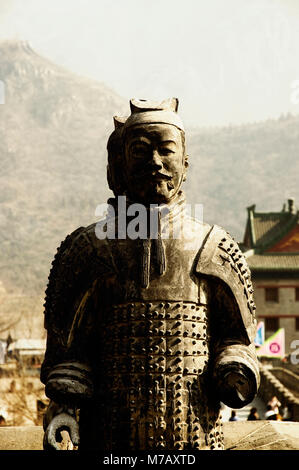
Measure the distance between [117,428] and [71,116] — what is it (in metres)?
149

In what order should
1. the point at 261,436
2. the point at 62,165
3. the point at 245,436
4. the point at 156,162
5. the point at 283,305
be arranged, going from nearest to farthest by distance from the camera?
the point at 156,162
the point at 261,436
the point at 245,436
the point at 283,305
the point at 62,165

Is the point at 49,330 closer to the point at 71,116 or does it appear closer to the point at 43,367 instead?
the point at 43,367

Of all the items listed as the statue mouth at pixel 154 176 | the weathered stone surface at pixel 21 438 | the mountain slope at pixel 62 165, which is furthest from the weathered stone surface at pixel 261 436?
the mountain slope at pixel 62 165

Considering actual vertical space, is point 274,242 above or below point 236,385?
above

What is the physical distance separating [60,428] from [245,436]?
287cm

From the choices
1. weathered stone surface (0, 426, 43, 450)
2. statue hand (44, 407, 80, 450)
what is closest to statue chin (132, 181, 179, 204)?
statue hand (44, 407, 80, 450)

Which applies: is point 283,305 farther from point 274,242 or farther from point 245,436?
point 245,436

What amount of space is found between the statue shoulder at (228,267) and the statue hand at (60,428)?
112cm

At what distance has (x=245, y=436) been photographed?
714 cm

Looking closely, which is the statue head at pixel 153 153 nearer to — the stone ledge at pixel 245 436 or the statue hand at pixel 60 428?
the statue hand at pixel 60 428

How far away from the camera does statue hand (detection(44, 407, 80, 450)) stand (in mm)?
4641

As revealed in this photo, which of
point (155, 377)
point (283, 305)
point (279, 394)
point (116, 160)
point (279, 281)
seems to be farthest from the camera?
point (279, 281)

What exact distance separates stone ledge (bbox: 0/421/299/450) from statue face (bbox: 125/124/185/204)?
2.61 m

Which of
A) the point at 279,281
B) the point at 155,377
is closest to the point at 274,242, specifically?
the point at 279,281
